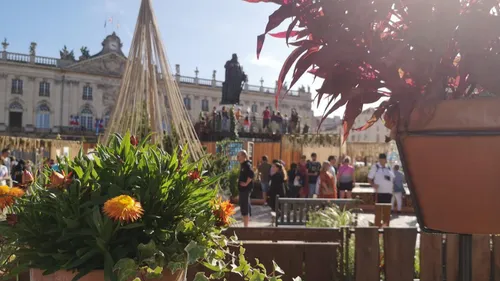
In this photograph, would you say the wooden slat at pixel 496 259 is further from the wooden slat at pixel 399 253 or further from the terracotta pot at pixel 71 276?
the terracotta pot at pixel 71 276

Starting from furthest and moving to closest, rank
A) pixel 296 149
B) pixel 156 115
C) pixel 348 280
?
pixel 296 149, pixel 156 115, pixel 348 280

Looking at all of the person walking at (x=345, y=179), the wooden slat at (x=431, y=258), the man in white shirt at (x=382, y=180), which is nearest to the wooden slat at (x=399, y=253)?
the wooden slat at (x=431, y=258)

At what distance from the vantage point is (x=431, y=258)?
8.92 feet

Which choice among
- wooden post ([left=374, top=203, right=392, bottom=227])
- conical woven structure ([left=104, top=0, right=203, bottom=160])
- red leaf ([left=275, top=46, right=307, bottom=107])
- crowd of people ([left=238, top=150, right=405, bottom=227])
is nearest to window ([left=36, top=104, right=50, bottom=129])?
crowd of people ([left=238, top=150, right=405, bottom=227])

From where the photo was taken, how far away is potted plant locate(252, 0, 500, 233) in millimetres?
895

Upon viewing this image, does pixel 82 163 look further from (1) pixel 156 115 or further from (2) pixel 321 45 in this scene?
(1) pixel 156 115

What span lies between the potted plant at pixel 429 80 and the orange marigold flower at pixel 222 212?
1.38ft

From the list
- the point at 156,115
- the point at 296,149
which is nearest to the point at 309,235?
the point at 156,115

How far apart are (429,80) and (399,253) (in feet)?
6.17

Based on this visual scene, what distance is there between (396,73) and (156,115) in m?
3.32

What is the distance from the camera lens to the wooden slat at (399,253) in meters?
2.60

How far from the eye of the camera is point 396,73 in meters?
0.97

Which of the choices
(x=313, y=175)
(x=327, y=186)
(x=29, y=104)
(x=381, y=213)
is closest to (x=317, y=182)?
(x=327, y=186)

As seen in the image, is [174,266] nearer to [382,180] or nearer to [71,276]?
[71,276]
